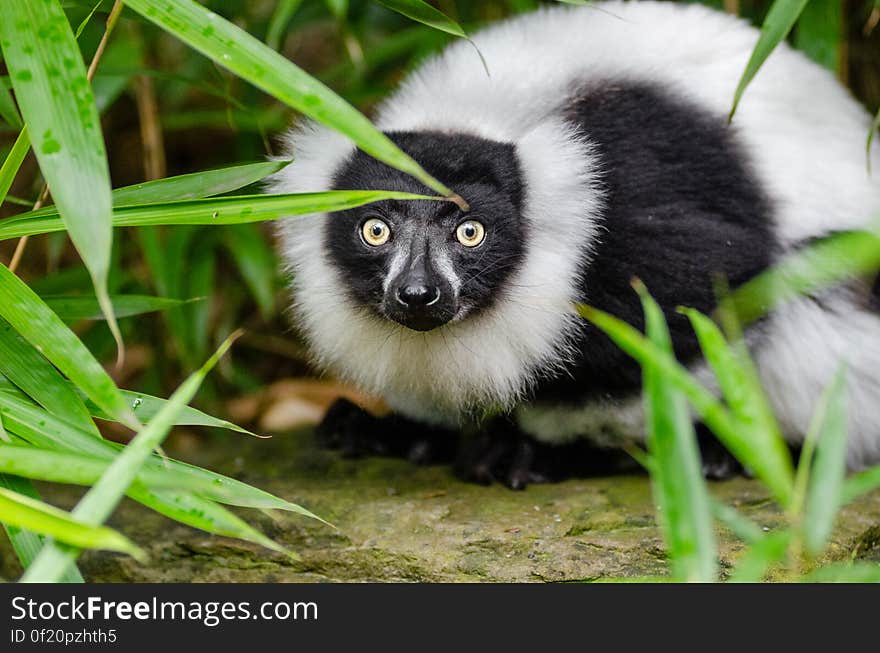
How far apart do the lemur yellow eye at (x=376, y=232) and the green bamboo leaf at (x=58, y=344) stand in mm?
913

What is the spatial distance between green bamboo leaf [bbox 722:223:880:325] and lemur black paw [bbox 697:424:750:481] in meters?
0.50

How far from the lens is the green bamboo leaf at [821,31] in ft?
12.9

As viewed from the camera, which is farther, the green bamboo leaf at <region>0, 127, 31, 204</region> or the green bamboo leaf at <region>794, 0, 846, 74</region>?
the green bamboo leaf at <region>794, 0, 846, 74</region>

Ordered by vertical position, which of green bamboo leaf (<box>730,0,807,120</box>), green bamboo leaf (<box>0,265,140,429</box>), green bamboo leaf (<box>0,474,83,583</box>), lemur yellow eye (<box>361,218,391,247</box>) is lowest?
green bamboo leaf (<box>0,474,83,583</box>)

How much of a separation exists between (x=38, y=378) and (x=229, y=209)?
612 millimetres

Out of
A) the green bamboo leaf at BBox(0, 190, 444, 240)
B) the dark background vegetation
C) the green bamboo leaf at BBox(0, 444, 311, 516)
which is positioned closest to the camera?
the green bamboo leaf at BBox(0, 444, 311, 516)

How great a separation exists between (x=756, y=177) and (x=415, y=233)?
109 cm

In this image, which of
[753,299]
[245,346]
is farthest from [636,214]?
[245,346]

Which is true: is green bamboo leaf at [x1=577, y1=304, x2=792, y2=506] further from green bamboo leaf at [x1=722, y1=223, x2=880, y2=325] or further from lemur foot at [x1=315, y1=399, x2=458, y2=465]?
lemur foot at [x1=315, y1=399, x2=458, y2=465]

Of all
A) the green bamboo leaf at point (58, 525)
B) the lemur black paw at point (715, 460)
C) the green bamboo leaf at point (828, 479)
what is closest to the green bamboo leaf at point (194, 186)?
the green bamboo leaf at point (58, 525)

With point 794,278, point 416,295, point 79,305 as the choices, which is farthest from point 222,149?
point 794,278

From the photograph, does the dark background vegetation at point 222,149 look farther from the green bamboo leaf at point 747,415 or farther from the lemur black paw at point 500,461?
the green bamboo leaf at point 747,415

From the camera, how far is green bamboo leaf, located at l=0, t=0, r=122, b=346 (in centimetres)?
209

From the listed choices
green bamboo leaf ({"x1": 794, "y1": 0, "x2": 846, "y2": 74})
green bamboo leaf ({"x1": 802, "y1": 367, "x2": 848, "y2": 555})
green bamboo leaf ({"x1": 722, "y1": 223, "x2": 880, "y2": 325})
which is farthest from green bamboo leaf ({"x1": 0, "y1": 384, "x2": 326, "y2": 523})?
green bamboo leaf ({"x1": 794, "y1": 0, "x2": 846, "y2": 74})
